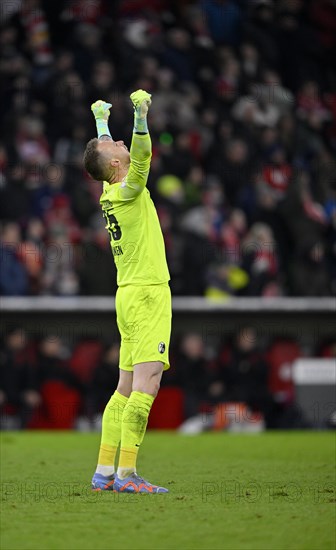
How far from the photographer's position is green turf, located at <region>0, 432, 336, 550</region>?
515 centimetres

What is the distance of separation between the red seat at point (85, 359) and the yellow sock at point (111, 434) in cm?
744

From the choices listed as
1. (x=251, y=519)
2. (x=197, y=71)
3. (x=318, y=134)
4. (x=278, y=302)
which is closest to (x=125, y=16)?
(x=197, y=71)

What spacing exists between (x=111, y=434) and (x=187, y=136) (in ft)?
36.8

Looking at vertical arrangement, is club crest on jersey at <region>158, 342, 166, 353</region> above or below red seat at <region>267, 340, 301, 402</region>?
above

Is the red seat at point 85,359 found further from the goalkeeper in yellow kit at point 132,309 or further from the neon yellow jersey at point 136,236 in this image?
the neon yellow jersey at point 136,236

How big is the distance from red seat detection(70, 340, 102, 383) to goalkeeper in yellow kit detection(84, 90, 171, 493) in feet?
24.5

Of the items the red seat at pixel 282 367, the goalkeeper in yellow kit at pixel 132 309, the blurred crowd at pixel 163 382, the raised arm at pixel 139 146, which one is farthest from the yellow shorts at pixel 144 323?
the red seat at pixel 282 367

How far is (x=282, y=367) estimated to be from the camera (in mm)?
15180

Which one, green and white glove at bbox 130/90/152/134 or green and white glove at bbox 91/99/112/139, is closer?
green and white glove at bbox 130/90/152/134

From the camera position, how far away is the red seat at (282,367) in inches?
586

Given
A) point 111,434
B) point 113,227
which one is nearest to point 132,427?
point 111,434

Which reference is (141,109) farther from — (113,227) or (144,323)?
(144,323)

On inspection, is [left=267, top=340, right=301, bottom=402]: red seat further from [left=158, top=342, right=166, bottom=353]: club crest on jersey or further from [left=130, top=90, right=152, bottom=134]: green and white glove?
[left=130, top=90, right=152, bottom=134]: green and white glove

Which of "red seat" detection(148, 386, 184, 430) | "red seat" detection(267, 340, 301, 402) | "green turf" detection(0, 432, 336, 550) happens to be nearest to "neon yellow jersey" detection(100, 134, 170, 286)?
"green turf" detection(0, 432, 336, 550)
